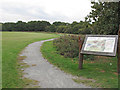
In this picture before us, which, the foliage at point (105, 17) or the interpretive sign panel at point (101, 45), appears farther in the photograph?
the foliage at point (105, 17)

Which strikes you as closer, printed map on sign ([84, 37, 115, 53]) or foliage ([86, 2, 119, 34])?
printed map on sign ([84, 37, 115, 53])

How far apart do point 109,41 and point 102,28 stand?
490cm

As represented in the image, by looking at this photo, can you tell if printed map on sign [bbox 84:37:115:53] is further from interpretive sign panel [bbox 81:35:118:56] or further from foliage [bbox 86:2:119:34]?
foliage [bbox 86:2:119:34]

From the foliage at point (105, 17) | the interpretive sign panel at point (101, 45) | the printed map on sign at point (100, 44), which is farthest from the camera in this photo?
the foliage at point (105, 17)

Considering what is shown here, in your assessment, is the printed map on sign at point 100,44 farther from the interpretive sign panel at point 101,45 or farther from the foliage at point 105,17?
the foliage at point 105,17

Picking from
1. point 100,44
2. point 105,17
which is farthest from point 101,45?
point 105,17

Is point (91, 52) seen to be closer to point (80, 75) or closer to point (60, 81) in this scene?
point (80, 75)

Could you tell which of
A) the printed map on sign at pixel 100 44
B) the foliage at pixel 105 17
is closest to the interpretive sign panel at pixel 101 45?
the printed map on sign at pixel 100 44

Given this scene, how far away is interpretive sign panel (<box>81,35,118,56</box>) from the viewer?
21.7 ft

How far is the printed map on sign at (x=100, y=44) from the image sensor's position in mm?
6758

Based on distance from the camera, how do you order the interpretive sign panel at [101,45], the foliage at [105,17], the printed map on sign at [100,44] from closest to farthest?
the interpretive sign panel at [101,45] < the printed map on sign at [100,44] < the foliage at [105,17]

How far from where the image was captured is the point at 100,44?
7.14m

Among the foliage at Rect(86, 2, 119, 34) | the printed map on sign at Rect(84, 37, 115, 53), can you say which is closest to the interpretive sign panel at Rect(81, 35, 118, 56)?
→ the printed map on sign at Rect(84, 37, 115, 53)

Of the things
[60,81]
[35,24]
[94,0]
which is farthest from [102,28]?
[35,24]
